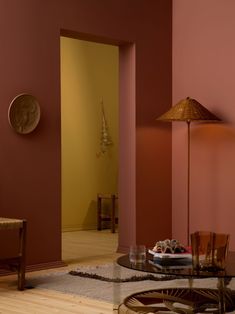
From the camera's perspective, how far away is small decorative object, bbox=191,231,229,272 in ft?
11.3

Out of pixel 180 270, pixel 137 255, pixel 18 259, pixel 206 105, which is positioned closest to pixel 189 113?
pixel 206 105

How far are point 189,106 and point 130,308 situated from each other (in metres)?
2.73

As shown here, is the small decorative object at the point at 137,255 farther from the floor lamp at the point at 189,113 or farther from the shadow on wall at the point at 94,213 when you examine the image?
the shadow on wall at the point at 94,213

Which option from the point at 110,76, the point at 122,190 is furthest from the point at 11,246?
the point at 110,76

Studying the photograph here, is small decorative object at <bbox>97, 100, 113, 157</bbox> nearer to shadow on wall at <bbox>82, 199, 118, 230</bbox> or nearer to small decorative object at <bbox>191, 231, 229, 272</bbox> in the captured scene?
shadow on wall at <bbox>82, 199, 118, 230</bbox>

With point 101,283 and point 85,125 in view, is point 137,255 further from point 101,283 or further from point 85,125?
point 85,125

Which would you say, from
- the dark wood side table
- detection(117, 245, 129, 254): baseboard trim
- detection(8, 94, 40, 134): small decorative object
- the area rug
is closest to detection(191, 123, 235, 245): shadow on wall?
detection(117, 245, 129, 254): baseboard trim

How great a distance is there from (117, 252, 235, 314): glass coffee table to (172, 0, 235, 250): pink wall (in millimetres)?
2086

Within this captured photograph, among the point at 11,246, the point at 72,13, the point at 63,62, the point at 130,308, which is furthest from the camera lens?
the point at 63,62

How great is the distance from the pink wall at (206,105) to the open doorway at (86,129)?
6.84 ft

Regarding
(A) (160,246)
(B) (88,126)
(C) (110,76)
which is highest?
(C) (110,76)

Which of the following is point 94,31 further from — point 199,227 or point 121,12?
point 199,227

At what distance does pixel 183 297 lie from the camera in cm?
403

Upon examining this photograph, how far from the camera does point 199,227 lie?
6.38 metres
